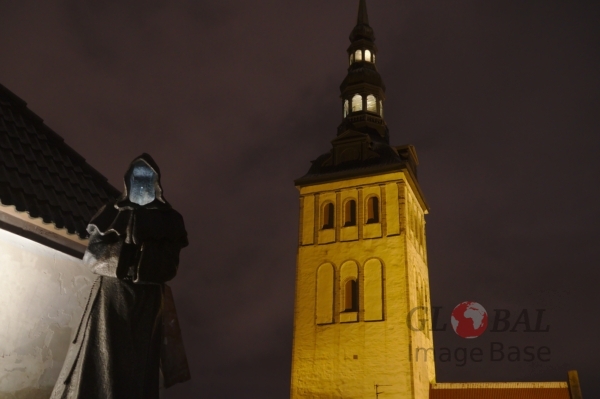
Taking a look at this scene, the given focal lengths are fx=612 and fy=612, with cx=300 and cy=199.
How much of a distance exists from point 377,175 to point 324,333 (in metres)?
7.43

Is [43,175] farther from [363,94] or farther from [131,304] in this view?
[363,94]

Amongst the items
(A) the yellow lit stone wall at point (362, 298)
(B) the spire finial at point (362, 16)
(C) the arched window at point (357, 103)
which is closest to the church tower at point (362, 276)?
(A) the yellow lit stone wall at point (362, 298)

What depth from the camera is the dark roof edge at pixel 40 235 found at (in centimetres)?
588

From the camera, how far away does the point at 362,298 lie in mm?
25641

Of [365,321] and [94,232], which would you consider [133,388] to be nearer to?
[94,232]

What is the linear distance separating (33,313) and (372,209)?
2227 centimetres

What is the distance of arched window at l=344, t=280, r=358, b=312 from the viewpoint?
25906 millimetres

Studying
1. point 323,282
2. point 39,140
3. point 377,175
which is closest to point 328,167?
point 377,175

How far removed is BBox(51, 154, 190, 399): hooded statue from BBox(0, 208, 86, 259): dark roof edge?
261cm

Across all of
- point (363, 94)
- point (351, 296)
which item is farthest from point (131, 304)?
point (363, 94)

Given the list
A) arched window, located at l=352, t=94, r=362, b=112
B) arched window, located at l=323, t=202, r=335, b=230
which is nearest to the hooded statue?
arched window, located at l=323, t=202, r=335, b=230

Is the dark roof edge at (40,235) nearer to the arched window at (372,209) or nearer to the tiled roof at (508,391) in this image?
the arched window at (372,209)

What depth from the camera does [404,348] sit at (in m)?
24.0

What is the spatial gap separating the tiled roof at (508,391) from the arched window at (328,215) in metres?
8.66
